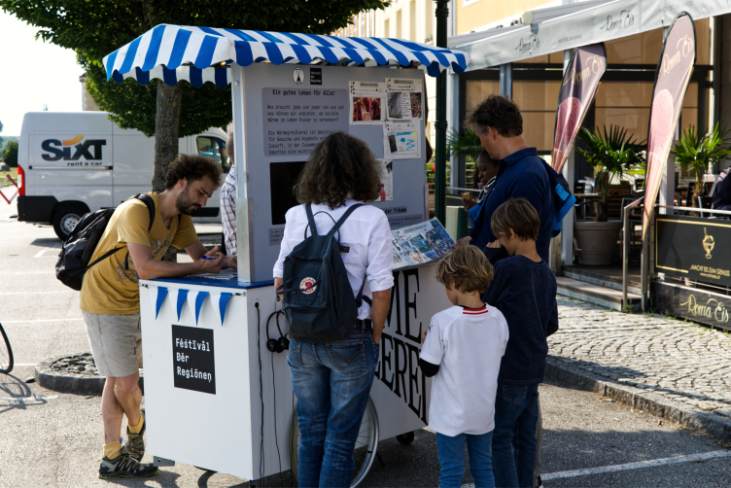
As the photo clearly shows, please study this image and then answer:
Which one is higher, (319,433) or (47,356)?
(319,433)

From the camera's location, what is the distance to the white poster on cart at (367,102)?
4.15 m

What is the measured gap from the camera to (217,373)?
358cm

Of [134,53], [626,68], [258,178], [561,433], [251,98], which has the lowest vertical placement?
[561,433]

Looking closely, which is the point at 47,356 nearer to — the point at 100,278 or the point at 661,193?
the point at 100,278

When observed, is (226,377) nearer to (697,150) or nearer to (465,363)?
(465,363)

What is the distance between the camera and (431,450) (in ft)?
14.7

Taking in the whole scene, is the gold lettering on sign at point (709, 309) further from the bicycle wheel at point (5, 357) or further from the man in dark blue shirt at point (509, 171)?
the bicycle wheel at point (5, 357)

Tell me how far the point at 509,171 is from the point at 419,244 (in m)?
0.76

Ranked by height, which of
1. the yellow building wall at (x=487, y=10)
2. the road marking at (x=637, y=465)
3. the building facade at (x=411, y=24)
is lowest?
the road marking at (x=637, y=465)

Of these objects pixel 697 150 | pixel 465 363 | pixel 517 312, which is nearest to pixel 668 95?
pixel 697 150

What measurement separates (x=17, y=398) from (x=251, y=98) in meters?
3.49

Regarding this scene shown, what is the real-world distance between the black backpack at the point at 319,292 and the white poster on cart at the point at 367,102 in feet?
4.61

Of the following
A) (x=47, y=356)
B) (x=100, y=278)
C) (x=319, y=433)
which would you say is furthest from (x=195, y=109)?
(x=319, y=433)

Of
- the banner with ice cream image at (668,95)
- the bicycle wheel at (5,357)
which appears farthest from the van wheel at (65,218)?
the banner with ice cream image at (668,95)
